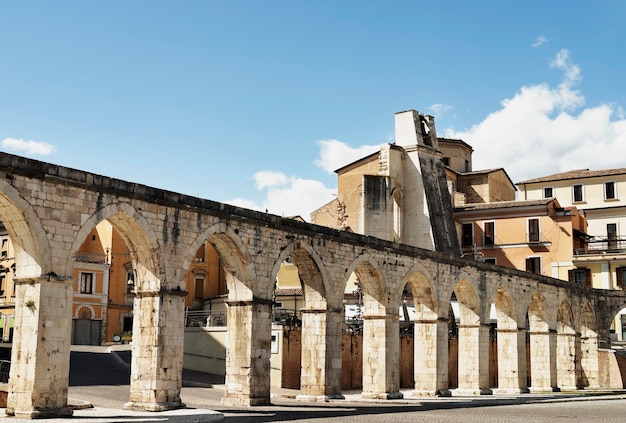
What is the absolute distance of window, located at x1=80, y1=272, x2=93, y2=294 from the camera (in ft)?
137

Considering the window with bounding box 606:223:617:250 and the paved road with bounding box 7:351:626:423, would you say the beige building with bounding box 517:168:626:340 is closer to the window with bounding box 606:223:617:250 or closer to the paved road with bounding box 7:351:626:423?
the window with bounding box 606:223:617:250

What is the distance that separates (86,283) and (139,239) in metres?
25.5

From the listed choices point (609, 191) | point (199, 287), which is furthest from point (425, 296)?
point (609, 191)

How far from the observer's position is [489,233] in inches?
1732

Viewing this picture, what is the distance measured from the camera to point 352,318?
119ft

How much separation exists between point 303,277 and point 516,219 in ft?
77.2

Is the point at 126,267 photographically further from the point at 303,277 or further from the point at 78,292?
the point at 303,277

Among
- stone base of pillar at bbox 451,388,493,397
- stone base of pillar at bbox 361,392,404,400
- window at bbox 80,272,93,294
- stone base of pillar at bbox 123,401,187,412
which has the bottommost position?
stone base of pillar at bbox 451,388,493,397

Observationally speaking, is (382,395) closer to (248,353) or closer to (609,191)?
(248,353)

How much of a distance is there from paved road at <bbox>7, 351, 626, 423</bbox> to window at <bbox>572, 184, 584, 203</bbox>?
65.3ft

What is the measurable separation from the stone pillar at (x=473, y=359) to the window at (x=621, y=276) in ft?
49.6

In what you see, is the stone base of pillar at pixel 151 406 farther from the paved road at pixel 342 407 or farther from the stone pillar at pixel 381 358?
the stone pillar at pixel 381 358

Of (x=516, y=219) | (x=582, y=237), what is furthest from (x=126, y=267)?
(x=582, y=237)

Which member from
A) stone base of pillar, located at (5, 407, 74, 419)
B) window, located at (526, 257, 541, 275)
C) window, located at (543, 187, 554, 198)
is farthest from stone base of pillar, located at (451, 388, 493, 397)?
window, located at (543, 187, 554, 198)
